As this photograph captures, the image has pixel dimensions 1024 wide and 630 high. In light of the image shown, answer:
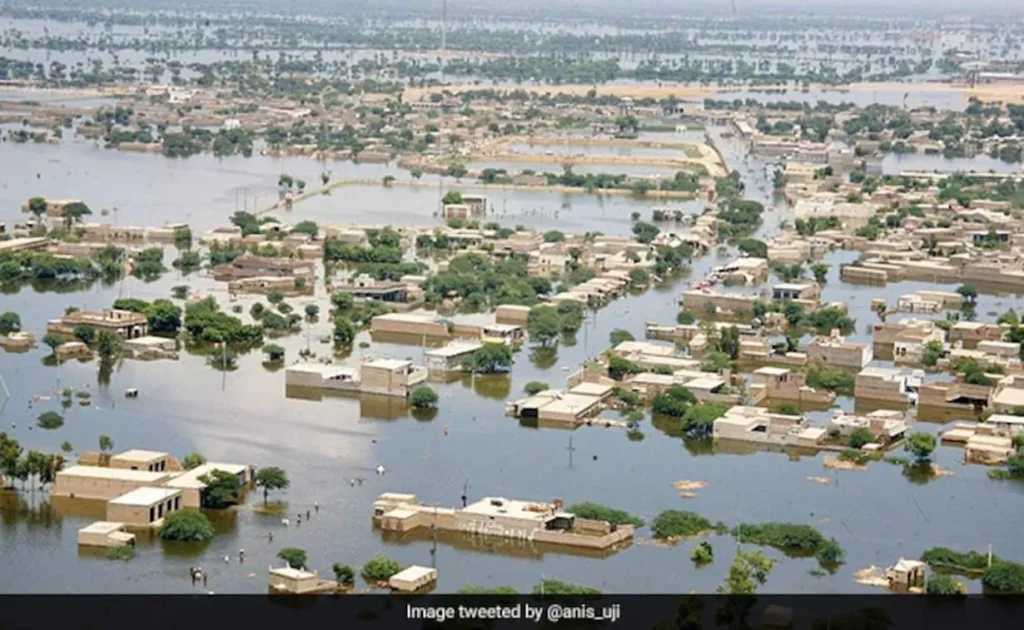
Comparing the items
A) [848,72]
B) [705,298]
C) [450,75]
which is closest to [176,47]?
[450,75]

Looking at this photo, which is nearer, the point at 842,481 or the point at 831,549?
the point at 831,549

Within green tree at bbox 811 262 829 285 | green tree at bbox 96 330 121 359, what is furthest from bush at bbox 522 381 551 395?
green tree at bbox 811 262 829 285

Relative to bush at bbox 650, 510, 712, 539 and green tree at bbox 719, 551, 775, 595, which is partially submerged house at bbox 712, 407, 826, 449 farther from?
green tree at bbox 719, 551, 775, 595

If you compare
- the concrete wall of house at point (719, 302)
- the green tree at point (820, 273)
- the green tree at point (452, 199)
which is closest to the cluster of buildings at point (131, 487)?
the concrete wall of house at point (719, 302)

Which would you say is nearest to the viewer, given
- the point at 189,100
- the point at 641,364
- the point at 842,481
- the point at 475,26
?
the point at 842,481

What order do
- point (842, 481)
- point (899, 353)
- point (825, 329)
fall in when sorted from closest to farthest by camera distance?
1. point (842, 481)
2. point (899, 353)
3. point (825, 329)

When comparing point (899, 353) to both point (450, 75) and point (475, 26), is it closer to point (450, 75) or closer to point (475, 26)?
point (450, 75)

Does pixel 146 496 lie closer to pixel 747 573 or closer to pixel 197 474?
pixel 197 474
